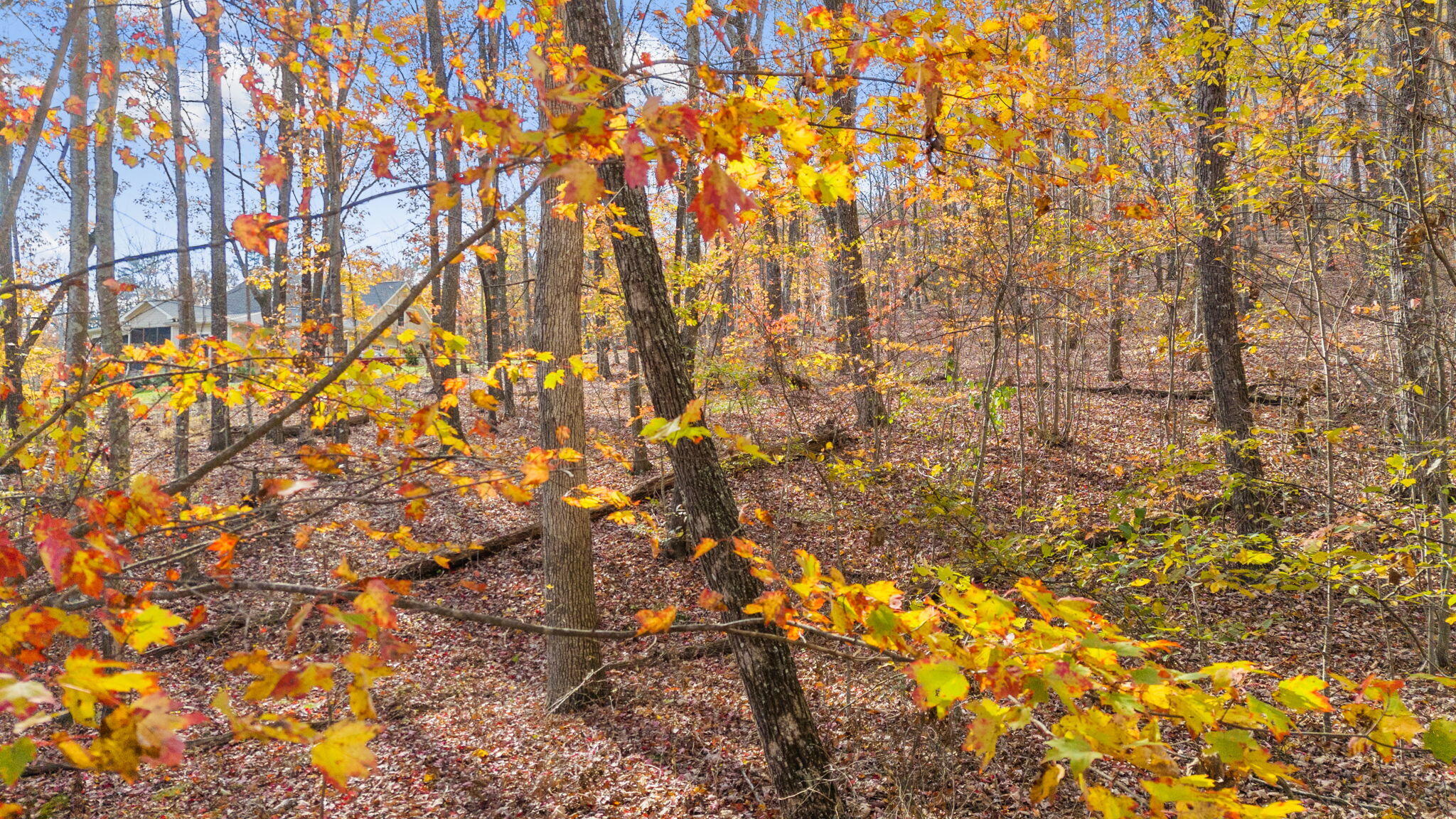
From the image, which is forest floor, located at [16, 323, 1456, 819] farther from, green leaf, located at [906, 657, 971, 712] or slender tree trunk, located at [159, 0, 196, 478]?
slender tree trunk, located at [159, 0, 196, 478]

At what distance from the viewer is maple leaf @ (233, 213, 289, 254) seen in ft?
6.77

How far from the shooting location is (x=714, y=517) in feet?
12.4

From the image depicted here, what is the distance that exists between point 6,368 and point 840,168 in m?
9.02

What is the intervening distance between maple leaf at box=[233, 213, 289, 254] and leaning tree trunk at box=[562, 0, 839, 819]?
72.3 inches

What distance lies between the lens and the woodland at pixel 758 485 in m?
1.72

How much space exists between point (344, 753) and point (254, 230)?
1512 mm

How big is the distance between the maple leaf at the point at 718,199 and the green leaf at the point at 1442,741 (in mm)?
1813

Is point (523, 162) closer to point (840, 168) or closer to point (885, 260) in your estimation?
point (840, 168)

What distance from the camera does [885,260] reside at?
1243 centimetres

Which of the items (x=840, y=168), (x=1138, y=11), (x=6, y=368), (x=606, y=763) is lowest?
(x=606, y=763)

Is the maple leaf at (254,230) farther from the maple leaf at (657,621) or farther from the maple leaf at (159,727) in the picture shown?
the maple leaf at (657,621)

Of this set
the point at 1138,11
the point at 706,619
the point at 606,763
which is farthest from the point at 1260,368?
the point at 606,763

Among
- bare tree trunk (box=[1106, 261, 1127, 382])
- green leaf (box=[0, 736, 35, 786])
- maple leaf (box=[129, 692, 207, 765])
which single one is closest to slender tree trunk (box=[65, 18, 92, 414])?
green leaf (box=[0, 736, 35, 786])

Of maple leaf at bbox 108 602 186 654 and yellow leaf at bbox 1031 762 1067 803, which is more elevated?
maple leaf at bbox 108 602 186 654
